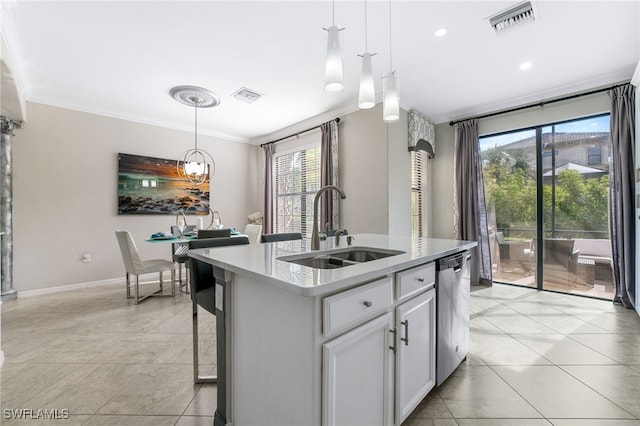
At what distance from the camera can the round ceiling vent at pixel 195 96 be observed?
3517mm

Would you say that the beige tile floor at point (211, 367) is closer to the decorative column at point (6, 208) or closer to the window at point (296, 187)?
the decorative column at point (6, 208)

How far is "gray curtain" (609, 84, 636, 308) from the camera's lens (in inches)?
119

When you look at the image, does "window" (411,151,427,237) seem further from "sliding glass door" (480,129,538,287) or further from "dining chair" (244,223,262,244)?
"dining chair" (244,223,262,244)

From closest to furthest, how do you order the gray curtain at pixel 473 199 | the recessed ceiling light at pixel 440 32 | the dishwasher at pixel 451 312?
the dishwasher at pixel 451 312
the recessed ceiling light at pixel 440 32
the gray curtain at pixel 473 199

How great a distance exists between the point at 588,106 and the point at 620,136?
548mm

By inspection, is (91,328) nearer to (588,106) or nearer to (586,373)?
(586,373)

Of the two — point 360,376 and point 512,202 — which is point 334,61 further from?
point 512,202

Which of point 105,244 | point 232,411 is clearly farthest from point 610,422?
point 105,244

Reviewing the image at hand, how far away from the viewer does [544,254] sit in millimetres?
3809

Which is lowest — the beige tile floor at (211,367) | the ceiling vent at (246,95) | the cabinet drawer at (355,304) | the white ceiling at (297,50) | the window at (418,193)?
the beige tile floor at (211,367)

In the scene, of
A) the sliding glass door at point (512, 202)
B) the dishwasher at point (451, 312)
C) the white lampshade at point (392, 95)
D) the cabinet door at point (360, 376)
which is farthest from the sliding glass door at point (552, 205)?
the cabinet door at point (360, 376)

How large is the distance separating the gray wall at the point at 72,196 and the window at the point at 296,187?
1.94 meters

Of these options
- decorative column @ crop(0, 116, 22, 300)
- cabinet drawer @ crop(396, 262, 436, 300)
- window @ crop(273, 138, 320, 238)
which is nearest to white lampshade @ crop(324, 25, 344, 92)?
cabinet drawer @ crop(396, 262, 436, 300)

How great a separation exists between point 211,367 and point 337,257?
1248mm
